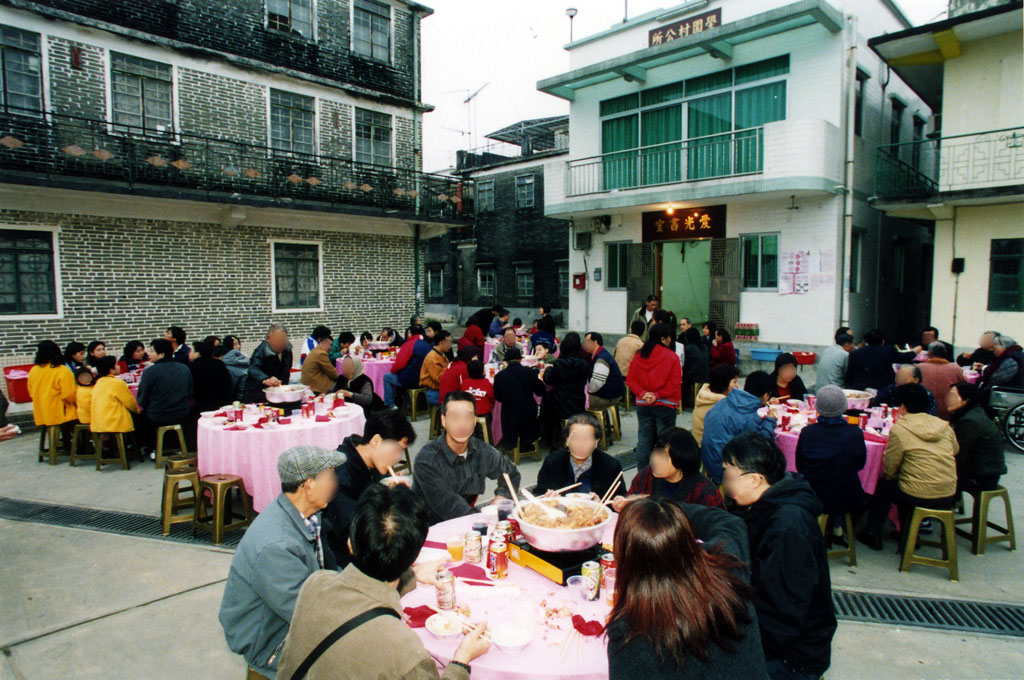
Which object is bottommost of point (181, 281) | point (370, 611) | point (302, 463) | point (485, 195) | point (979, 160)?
point (370, 611)

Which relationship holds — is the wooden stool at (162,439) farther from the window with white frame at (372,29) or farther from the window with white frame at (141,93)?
the window with white frame at (372,29)

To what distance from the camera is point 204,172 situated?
1332 centimetres

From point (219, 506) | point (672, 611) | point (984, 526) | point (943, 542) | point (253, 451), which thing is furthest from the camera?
point (253, 451)

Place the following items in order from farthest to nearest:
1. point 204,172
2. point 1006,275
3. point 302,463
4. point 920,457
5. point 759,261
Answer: point 759,261 → point 204,172 → point 1006,275 → point 920,457 → point 302,463

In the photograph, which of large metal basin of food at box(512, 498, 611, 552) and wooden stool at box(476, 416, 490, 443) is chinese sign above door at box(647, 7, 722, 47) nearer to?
wooden stool at box(476, 416, 490, 443)

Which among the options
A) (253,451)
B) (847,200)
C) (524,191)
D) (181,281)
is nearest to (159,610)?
(253,451)

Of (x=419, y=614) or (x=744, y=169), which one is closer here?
(x=419, y=614)

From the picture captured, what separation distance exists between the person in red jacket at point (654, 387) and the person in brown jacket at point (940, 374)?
3.58m

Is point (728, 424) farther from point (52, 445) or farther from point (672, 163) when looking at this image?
point (672, 163)

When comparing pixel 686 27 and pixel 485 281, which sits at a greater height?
pixel 686 27

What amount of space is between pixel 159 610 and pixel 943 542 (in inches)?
247

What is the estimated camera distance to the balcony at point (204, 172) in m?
11.1

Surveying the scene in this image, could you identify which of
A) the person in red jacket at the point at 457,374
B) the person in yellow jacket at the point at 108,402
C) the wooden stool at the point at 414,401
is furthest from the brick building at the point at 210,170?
the person in red jacket at the point at 457,374

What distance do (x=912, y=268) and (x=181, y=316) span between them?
64.8 feet
